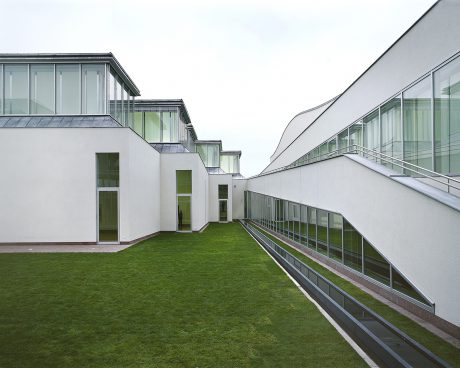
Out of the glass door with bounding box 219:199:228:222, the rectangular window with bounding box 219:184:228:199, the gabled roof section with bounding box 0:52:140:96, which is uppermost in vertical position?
the gabled roof section with bounding box 0:52:140:96

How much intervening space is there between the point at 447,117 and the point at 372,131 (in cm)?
465

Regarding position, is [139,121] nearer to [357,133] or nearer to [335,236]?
[357,133]

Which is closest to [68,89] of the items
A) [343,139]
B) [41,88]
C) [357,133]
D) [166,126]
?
[41,88]

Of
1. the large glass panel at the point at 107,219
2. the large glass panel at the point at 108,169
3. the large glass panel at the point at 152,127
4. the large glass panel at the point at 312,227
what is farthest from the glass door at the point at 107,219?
the large glass panel at the point at 152,127

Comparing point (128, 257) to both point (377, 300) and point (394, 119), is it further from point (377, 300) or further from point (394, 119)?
point (394, 119)

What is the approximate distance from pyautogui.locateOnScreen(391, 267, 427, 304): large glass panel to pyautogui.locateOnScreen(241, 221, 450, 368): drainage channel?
102 cm

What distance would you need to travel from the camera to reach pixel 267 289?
8227 millimetres

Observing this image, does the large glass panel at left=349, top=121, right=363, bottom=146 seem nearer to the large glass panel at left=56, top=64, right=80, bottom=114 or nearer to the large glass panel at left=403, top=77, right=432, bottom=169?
the large glass panel at left=403, top=77, right=432, bottom=169

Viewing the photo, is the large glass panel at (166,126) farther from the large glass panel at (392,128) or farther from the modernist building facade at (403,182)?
the large glass panel at (392,128)

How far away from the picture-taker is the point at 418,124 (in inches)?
346

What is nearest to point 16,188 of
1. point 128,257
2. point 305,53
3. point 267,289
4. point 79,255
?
point 79,255

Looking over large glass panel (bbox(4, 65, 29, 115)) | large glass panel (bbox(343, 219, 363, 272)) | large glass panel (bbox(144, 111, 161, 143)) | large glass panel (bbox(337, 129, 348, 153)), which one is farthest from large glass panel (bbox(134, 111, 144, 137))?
large glass panel (bbox(343, 219, 363, 272))

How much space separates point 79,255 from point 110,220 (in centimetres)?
303

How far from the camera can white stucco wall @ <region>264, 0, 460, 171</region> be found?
7582 millimetres
